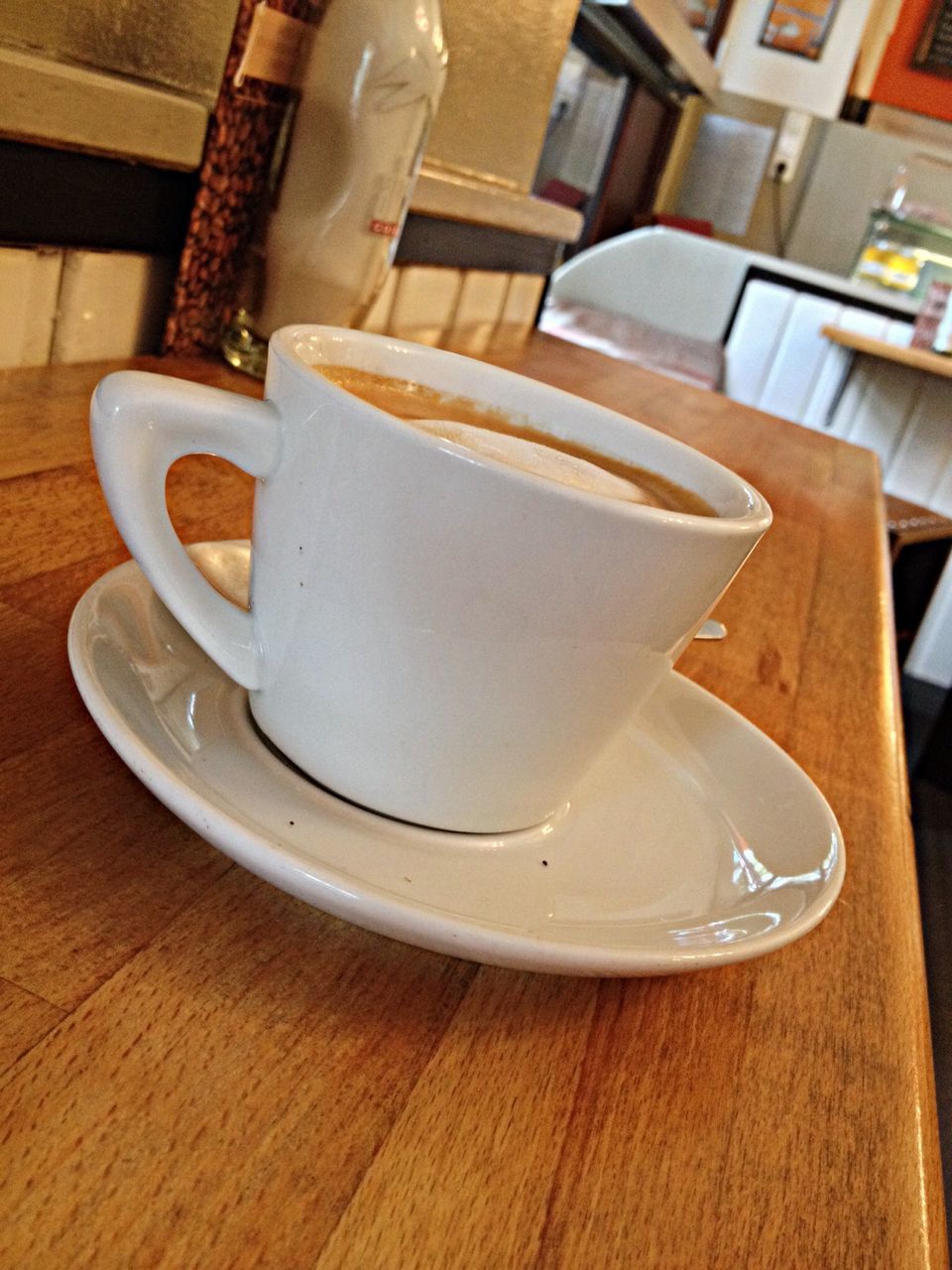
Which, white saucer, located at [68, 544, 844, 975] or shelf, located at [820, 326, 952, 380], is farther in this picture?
shelf, located at [820, 326, 952, 380]

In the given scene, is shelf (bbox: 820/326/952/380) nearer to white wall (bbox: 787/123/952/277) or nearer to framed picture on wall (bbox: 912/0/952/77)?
white wall (bbox: 787/123/952/277)

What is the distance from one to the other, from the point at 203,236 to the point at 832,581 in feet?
1.48

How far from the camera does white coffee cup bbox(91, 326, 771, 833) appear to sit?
233 millimetres

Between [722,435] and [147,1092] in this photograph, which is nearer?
[147,1092]

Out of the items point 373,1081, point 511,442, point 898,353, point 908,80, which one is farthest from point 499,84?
point 908,80

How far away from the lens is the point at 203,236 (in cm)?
64

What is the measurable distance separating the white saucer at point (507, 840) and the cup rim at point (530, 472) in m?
0.08

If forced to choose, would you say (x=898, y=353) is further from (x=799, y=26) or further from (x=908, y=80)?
(x=908, y=80)

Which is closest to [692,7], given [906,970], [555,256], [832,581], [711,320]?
[711,320]

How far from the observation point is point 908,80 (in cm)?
469

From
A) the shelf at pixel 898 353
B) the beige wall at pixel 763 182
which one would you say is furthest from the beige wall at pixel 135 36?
the beige wall at pixel 763 182

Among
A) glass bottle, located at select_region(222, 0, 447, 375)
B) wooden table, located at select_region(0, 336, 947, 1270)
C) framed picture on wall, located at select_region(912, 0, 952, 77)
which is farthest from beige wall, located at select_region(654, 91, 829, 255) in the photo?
wooden table, located at select_region(0, 336, 947, 1270)

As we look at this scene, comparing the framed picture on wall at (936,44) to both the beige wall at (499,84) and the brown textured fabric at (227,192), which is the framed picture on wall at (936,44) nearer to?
the beige wall at (499,84)

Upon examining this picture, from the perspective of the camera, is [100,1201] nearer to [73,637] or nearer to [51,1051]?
[51,1051]
